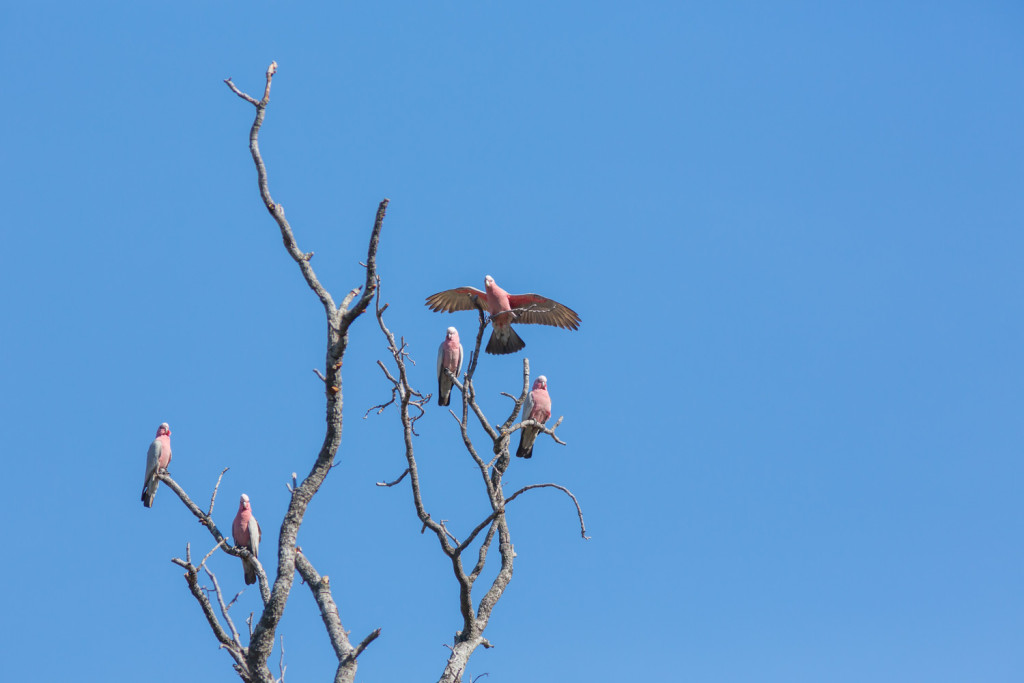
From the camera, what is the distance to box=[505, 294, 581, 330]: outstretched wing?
12.3 metres

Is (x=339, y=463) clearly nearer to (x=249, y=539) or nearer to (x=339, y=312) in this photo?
(x=339, y=312)

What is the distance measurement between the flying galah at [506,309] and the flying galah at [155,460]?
3.69 meters

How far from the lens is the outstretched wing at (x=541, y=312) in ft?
40.3

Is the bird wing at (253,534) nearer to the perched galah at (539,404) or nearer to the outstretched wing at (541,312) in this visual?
the perched galah at (539,404)

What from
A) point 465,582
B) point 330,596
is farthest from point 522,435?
point 330,596

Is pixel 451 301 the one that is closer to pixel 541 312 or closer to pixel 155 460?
pixel 541 312

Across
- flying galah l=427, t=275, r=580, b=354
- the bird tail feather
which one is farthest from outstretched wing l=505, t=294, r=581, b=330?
the bird tail feather

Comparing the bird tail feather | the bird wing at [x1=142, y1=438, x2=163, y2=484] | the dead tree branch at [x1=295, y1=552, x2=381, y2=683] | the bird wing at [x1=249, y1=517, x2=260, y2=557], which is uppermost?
the bird tail feather

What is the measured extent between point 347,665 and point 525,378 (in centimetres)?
316

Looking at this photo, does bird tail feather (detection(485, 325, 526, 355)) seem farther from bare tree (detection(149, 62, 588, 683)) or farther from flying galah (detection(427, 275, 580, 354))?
bare tree (detection(149, 62, 588, 683))

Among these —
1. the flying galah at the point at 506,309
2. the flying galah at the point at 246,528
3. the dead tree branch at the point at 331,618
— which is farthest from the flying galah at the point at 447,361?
the dead tree branch at the point at 331,618

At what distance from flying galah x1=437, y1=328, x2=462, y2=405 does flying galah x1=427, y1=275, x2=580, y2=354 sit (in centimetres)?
70

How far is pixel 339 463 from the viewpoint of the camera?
20.4 feet

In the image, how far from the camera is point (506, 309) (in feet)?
39.4
